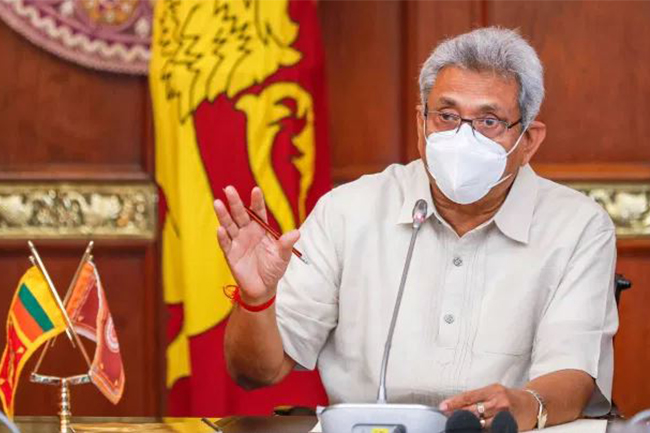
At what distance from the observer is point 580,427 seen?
225cm

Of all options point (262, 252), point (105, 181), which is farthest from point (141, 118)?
point (262, 252)

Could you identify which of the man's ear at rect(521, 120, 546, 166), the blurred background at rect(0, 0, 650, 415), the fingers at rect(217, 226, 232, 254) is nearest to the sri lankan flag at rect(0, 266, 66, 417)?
the fingers at rect(217, 226, 232, 254)

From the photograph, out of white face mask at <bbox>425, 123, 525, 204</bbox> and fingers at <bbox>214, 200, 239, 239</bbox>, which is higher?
white face mask at <bbox>425, 123, 525, 204</bbox>

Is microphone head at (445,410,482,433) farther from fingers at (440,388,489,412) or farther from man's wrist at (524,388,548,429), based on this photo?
man's wrist at (524,388,548,429)

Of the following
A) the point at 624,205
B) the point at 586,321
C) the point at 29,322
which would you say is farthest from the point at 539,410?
the point at 624,205

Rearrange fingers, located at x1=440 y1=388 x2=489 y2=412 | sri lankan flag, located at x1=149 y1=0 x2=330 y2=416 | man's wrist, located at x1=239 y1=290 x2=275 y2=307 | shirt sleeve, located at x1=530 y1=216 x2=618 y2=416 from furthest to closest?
sri lankan flag, located at x1=149 y1=0 x2=330 y2=416, shirt sleeve, located at x1=530 y1=216 x2=618 y2=416, man's wrist, located at x1=239 y1=290 x2=275 y2=307, fingers, located at x1=440 y1=388 x2=489 y2=412

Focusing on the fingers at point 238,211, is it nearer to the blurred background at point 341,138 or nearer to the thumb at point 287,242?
the thumb at point 287,242

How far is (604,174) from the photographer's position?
3918 millimetres

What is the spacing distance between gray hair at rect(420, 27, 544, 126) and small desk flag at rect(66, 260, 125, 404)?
0.71m

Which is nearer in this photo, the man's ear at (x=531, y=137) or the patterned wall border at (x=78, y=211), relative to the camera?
the man's ear at (x=531, y=137)

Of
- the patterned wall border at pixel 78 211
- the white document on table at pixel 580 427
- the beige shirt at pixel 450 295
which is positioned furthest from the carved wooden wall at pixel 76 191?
the white document on table at pixel 580 427

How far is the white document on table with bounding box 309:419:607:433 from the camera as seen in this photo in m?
2.20

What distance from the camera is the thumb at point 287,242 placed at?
225 cm

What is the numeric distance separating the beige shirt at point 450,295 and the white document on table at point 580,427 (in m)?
0.16
